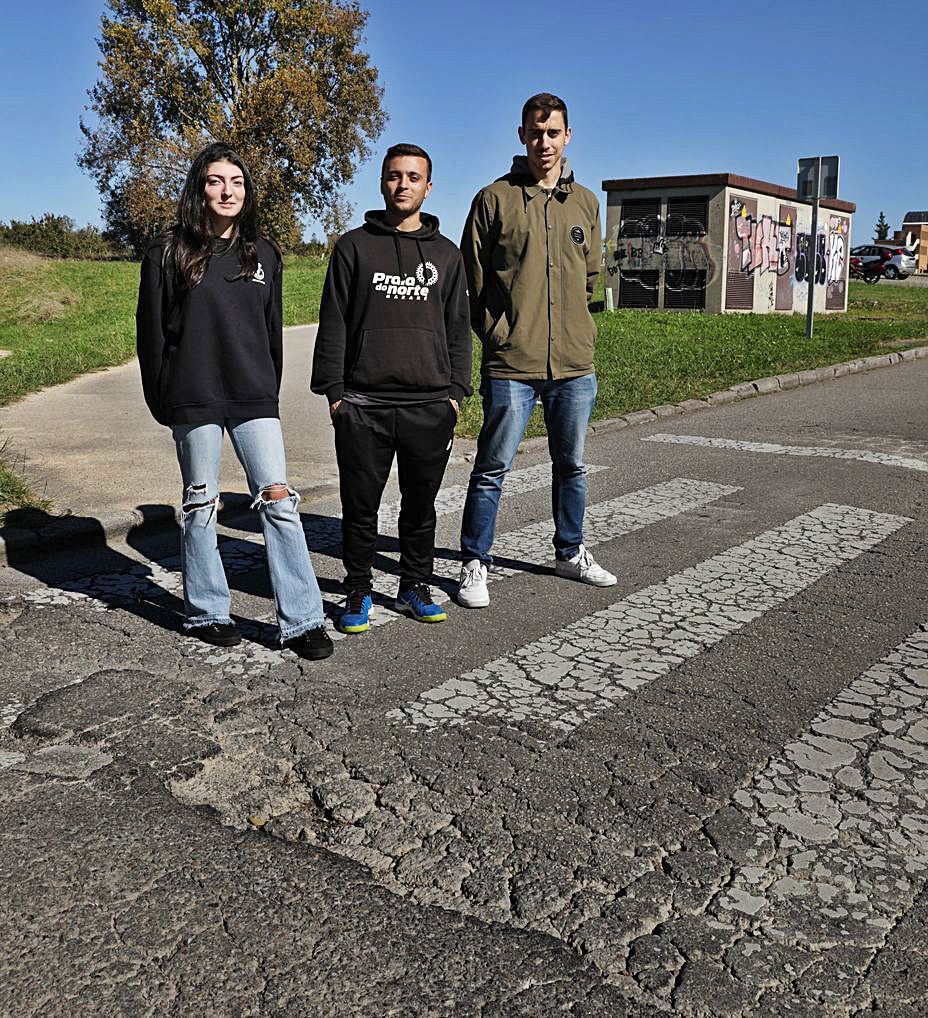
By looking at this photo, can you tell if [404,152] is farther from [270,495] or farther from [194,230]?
[270,495]

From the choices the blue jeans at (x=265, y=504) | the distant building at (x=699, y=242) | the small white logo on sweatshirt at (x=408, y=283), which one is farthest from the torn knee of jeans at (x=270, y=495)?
the distant building at (x=699, y=242)

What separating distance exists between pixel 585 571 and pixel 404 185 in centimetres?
210

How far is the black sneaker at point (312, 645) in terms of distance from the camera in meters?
4.41

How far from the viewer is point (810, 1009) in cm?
235

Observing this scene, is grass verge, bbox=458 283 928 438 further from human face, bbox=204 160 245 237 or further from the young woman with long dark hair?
human face, bbox=204 160 245 237

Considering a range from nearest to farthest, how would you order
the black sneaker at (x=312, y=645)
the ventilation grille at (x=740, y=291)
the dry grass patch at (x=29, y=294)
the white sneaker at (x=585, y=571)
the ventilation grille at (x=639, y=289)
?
the black sneaker at (x=312, y=645) < the white sneaker at (x=585, y=571) < the dry grass patch at (x=29, y=294) < the ventilation grille at (x=740, y=291) < the ventilation grille at (x=639, y=289)

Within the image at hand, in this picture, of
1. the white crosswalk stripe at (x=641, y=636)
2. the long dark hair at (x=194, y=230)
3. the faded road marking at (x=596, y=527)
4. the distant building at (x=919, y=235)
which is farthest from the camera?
the distant building at (x=919, y=235)

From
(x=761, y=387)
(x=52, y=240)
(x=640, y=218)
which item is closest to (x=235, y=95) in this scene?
(x=52, y=240)

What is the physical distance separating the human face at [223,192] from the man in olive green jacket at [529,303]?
3.84ft

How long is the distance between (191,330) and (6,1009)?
2656 mm

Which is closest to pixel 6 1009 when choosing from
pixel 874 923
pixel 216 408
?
pixel 874 923

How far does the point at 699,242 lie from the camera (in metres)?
26.7

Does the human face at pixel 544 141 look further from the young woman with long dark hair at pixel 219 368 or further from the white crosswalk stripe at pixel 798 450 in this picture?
the white crosswalk stripe at pixel 798 450

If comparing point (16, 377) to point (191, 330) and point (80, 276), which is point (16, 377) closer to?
point (191, 330)
